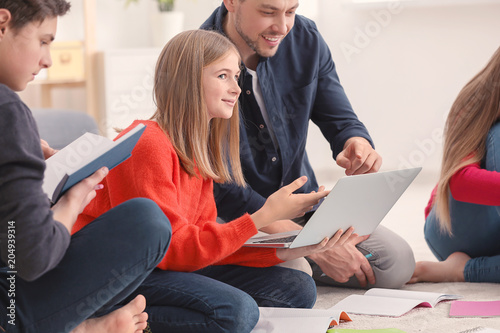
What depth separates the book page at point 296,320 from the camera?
1195mm

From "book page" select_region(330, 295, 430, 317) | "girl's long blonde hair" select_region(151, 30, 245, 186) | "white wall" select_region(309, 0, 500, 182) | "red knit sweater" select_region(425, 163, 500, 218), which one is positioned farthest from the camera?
"white wall" select_region(309, 0, 500, 182)

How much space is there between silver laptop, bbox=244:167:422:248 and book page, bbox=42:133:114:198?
1.17 feet

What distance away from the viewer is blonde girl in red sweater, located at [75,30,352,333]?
1145 mm

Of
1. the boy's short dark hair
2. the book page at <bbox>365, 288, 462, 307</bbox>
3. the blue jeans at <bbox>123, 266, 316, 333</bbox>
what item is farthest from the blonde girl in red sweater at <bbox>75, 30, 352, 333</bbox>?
the boy's short dark hair

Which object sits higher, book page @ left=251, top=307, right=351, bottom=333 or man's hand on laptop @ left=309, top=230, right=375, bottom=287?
book page @ left=251, top=307, right=351, bottom=333

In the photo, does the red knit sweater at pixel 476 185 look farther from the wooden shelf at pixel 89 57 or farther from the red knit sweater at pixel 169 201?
the wooden shelf at pixel 89 57

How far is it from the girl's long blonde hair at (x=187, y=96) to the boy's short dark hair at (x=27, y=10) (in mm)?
383

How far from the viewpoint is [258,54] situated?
1.62 metres

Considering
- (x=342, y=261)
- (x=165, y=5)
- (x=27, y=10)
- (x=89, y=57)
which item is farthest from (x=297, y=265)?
(x=165, y=5)

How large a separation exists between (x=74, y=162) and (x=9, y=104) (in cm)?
21

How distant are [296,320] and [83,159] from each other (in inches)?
20.4

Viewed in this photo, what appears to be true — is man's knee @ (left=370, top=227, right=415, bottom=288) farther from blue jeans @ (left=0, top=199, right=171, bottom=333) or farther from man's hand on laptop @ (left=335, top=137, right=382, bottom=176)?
blue jeans @ (left=0, top=199, right=171, bottom=333)

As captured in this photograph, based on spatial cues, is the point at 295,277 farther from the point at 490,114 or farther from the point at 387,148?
the point at 387,148

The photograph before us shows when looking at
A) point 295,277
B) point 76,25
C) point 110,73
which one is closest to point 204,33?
point 295,277
